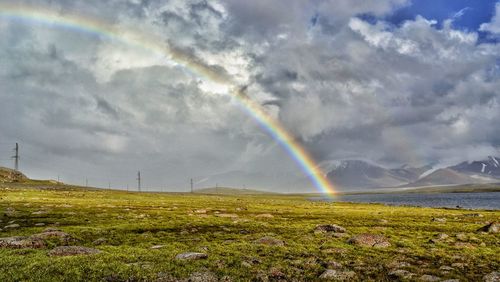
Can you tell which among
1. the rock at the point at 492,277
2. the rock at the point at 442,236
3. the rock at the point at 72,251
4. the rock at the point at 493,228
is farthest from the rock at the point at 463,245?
the rock at the point at 72,251

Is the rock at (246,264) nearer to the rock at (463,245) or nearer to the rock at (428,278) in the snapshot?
the rock at (428,278)

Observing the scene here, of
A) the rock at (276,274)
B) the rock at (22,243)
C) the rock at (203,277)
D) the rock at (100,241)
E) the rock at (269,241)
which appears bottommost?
the rock at (276,274)

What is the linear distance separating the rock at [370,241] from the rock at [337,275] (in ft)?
32.4

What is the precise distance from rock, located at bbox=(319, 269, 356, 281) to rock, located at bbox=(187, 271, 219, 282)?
5.67 m

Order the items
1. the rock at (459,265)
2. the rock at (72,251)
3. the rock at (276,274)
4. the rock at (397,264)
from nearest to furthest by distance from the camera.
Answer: the rock at (276,274), the rock at (397,264), the rock at (459,265), the rock at (72,251)

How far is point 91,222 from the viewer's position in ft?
142

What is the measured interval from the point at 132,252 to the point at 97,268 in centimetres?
469

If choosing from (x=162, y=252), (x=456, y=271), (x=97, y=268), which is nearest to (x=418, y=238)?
(x=456, y=271)

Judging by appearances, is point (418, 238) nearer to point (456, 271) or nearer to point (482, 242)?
point (482, 242)

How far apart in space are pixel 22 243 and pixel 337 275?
21.9 metres

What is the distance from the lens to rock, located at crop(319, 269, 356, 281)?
67.1ft

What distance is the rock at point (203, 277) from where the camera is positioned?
1980 centimetres

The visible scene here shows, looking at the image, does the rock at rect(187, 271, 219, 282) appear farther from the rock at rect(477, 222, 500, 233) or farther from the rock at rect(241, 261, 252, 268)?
the rock at rect(477, 222, 500, 233)

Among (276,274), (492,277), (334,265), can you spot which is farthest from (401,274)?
(276,274)
